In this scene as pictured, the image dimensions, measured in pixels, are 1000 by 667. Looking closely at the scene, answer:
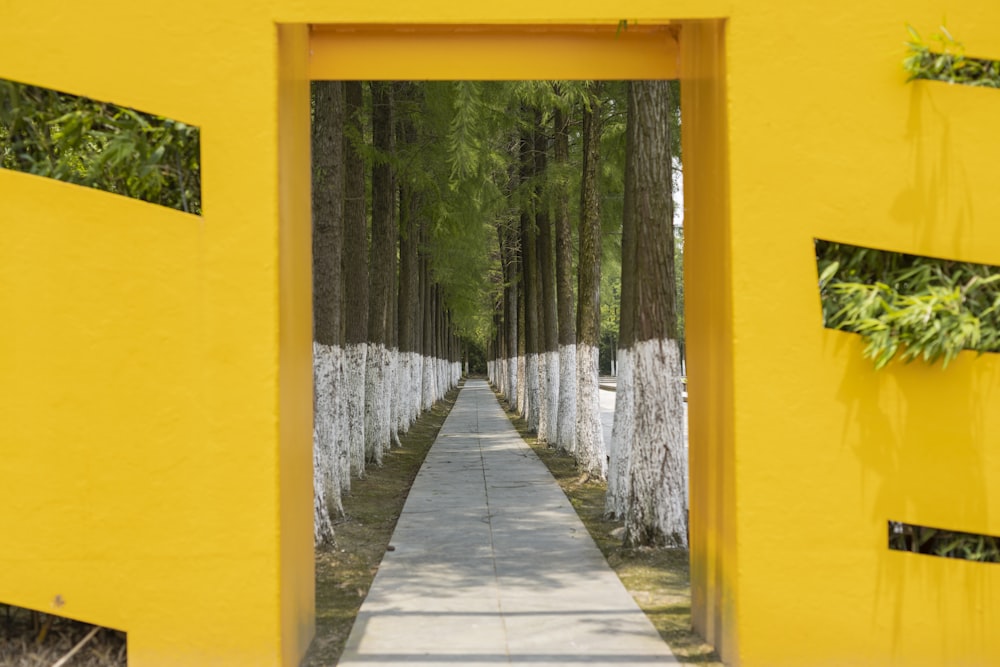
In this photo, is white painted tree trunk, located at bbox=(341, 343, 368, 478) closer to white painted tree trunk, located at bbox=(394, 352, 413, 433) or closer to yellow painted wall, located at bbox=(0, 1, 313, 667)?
white painted tree trunk, located at bbox=(394, 352, 413, 433)

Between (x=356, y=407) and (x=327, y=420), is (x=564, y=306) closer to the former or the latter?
(x=356, y=407)

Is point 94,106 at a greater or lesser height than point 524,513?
greater

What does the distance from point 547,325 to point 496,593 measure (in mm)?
15271

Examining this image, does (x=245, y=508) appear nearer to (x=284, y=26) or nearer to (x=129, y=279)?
(x=129, y=279)

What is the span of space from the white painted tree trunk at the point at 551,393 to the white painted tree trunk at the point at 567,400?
1110 millimetres

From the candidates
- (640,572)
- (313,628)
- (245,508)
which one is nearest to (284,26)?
(245,508)

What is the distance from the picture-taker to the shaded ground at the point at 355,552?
25.8 ft

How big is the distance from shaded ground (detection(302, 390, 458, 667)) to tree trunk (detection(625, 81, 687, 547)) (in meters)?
2.74

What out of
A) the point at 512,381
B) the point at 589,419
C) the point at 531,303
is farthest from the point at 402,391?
the point at 512,381

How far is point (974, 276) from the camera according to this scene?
21.1 feet

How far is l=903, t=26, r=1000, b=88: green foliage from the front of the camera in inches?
250

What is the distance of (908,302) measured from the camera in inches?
248

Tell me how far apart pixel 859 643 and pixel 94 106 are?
18.1 feet

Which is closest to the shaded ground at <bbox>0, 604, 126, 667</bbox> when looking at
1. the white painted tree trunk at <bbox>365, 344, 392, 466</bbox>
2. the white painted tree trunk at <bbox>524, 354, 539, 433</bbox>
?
the white painted tree trunk at <bbox>365, 344, 392, 466</bbox>
